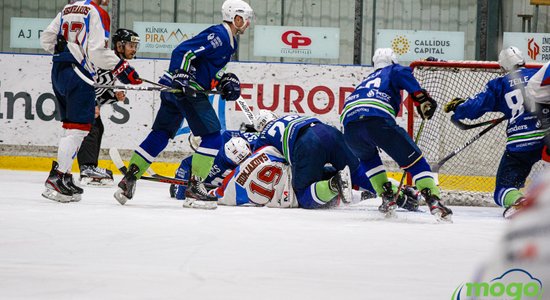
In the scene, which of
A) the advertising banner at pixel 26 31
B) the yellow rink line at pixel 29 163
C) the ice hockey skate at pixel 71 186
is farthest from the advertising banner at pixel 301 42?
the ice hockey skate at pixel 71 186

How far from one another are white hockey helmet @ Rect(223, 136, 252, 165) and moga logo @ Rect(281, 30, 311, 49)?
14.2ft

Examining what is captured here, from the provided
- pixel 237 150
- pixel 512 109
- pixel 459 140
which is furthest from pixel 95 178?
pixel 512 109

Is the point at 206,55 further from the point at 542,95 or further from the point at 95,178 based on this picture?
the point at 95,178

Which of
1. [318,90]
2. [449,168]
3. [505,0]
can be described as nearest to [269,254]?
[449,168]

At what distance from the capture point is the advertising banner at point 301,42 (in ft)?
30.8

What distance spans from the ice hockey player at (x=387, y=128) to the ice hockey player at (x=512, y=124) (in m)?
0.62

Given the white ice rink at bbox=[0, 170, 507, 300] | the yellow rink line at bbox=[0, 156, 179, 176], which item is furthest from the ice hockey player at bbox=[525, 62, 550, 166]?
the yellow rink line at bbox=[0, 156, 179, 176]

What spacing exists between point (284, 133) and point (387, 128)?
925 millimetres

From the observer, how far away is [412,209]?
4.84m

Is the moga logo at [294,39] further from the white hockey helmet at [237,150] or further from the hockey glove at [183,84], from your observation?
the hockey glove at [183,84]

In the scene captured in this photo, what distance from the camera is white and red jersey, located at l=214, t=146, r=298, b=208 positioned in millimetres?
4879

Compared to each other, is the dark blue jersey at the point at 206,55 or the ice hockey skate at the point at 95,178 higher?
the dark blue jersey at the point at 206,55

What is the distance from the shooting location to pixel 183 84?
432 centimetres

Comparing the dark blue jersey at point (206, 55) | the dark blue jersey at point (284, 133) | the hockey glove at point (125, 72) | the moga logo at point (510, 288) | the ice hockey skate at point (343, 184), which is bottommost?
the ice hockey skate at point (343, 184)
